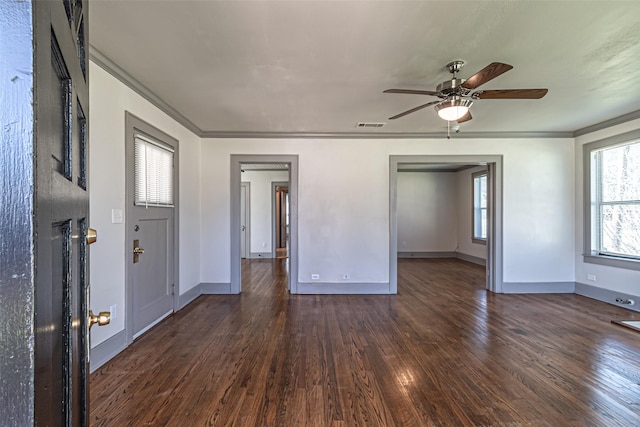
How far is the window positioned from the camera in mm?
7562

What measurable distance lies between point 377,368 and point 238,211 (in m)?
3.17

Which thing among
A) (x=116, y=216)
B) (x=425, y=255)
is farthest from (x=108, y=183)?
(x=425, y=255)

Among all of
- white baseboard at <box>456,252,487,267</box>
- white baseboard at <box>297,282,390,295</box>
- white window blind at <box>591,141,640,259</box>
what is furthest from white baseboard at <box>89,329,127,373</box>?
white baseboard at <box>456,252,487,267</box>

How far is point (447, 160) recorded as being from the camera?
493 cm

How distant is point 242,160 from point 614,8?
13.9 ft

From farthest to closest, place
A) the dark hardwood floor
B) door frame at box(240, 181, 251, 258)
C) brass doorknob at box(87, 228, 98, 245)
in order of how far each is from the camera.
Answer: door frame at box(240, 181, 251, 258), the dark hardwood floor, brass doorknob at box(87, 228, 98, 245)

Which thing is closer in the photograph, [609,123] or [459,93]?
[459,93]

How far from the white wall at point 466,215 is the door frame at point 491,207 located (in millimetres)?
2723

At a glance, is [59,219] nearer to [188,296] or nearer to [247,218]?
[188,296]

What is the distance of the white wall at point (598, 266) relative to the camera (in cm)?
403

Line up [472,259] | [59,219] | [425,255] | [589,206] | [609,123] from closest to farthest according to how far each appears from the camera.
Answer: [59,219], [609,123], [589,206], [472,259], [425,255]

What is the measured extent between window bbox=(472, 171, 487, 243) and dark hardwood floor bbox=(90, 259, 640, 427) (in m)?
3.52

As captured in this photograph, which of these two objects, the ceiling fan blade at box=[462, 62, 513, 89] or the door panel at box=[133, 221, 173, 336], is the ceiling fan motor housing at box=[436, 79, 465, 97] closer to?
the ceiling fan blade at box=[462, 62, 513, 89]

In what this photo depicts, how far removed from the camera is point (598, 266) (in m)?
4.52
